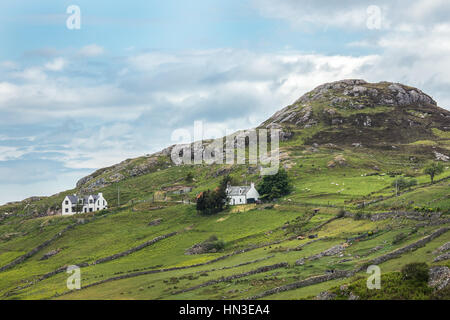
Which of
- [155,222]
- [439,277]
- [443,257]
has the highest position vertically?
[443,257]

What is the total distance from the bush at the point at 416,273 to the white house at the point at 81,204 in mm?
146220

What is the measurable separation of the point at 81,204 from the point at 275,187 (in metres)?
78.6

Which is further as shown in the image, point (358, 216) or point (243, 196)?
point (243, 196)

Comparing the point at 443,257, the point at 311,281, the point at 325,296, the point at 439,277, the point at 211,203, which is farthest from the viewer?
the point at 211,203

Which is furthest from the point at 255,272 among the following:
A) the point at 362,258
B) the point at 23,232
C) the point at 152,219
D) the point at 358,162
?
the point at 358,162

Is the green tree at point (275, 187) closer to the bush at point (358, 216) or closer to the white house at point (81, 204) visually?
the bush at point (358, 216)

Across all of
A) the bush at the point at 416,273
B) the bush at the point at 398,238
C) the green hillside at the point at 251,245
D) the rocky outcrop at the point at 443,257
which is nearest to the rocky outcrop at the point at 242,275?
the green hillside at the point at 251,245

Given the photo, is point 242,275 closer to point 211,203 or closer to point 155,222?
point 211,203

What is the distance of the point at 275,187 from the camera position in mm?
148375

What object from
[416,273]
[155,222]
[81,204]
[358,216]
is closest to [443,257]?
[416,273]

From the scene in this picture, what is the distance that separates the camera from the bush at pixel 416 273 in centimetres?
5091

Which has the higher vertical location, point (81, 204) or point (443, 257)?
point (81, 204)
